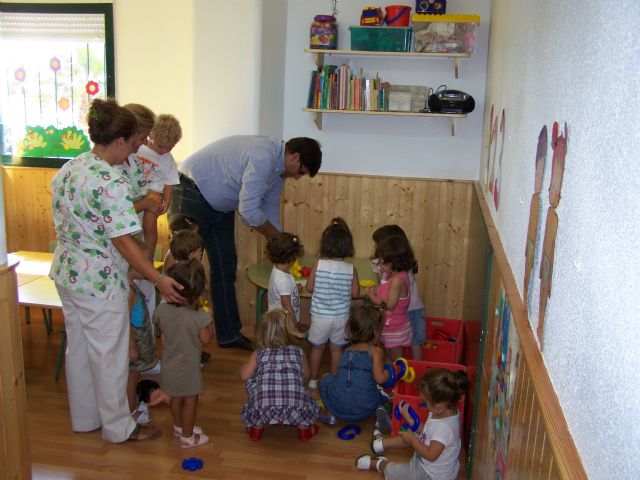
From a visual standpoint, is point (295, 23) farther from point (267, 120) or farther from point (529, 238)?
point (529, 238)

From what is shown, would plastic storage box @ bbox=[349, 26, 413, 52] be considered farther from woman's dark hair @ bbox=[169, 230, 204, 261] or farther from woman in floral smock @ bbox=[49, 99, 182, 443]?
woman in floral smock @ bbox=[49, 99, 182, 443]

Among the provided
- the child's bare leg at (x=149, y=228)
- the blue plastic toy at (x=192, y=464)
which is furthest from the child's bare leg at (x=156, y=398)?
the child's bare leg at (x=149, y=228)

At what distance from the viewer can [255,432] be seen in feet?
11.2

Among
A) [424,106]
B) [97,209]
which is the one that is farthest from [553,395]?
[424,106]

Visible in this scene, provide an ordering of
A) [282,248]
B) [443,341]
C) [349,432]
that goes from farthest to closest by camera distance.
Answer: [443,341] < [282,248] < [349,432]

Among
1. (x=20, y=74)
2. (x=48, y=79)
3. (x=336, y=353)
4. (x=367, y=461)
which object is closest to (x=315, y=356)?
(x=336, y=353)

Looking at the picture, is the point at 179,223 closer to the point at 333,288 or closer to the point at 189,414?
the point at 333,288

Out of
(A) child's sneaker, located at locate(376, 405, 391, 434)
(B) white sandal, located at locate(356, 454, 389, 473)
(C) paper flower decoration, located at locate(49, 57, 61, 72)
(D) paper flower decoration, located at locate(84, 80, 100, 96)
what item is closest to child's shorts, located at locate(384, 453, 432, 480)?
(B) white sandal, located at locate(356, 454, 389, 473)

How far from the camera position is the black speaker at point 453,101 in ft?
15.1

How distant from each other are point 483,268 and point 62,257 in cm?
196

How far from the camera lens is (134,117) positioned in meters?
2.92

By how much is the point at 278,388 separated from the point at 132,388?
807 mm

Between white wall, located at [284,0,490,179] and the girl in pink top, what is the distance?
1.37m

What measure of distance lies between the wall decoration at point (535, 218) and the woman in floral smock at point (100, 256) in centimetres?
176
